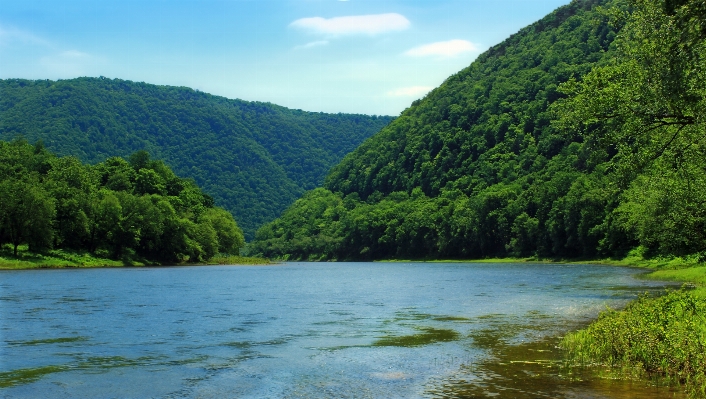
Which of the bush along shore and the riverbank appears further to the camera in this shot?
the riverbank

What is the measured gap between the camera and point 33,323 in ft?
105

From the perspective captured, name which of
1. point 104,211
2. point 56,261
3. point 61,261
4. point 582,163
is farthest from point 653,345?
point 582,163

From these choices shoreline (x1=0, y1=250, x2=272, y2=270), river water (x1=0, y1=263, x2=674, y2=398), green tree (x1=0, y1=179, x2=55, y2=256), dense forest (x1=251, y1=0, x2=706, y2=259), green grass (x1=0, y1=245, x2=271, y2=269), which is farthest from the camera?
green grass (x1=0, y1=245, x2=271, y2=269)

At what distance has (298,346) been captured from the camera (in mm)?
25906

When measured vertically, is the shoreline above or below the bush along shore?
below

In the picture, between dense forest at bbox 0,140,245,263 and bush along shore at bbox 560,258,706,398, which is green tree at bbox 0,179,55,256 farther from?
bush along shore at bbox 560,258,706,398

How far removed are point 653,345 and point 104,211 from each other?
10141 cm

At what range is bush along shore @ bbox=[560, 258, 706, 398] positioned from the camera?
666 inches

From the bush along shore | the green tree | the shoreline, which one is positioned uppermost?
the green tree

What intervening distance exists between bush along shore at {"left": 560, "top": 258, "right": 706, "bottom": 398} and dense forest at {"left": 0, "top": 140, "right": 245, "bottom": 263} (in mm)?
82315

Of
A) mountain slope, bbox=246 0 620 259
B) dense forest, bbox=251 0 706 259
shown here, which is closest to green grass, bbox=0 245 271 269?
dense forest, bbox=251 0 706 259

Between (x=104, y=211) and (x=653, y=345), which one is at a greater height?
(x=104, y=211)

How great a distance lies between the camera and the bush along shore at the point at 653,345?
16.9m

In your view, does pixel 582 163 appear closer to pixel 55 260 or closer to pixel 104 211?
pixel 104 211
